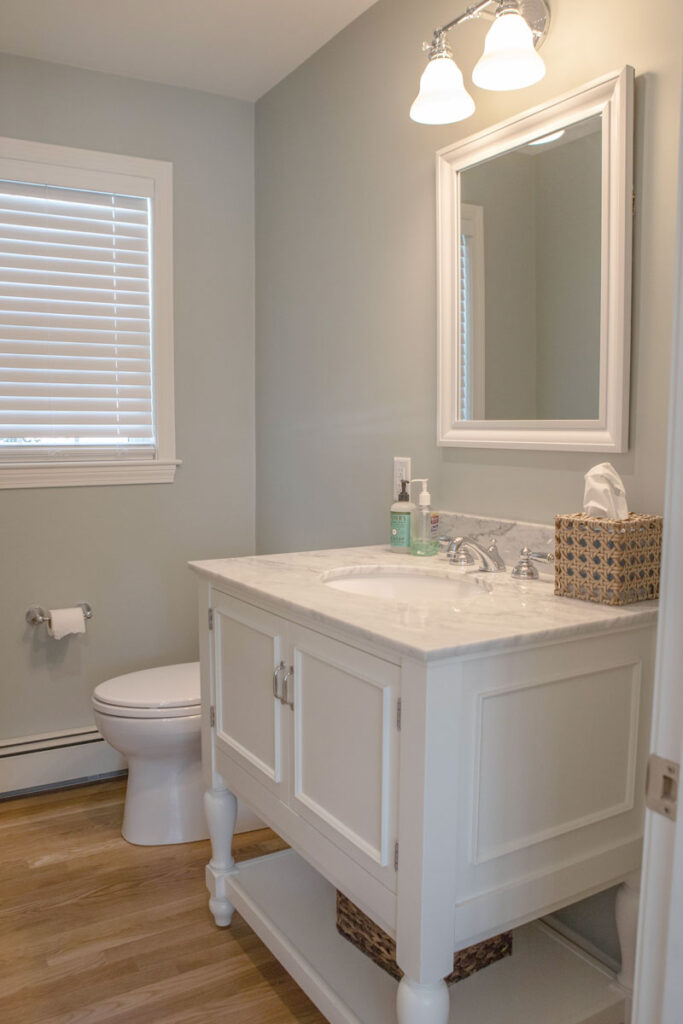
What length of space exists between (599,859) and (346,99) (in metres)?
2.15

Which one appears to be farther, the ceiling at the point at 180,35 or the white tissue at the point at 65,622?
the white tissue at the point at 65,622

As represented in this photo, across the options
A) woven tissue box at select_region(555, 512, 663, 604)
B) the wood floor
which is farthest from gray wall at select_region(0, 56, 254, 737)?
woven tissue box at select_region(555, 512, 663, 604)

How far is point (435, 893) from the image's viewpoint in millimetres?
1255

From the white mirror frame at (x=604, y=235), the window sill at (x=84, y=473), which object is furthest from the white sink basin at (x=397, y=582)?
the window sill at (x=84, y=473)

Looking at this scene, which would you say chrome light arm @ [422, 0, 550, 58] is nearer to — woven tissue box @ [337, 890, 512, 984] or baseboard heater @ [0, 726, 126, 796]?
woven tissue box @ [337, 890, 512, 984]

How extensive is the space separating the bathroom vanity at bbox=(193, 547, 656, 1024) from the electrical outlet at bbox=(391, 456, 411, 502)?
1.64 feet

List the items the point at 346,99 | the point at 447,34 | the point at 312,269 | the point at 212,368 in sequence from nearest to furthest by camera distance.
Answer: the point at 447,34 → the point at 346,99 → the point at 312,269 → the point at 212,368

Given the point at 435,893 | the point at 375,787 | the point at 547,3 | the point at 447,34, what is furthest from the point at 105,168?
the point at 435,893

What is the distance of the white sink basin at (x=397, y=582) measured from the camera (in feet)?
6.09

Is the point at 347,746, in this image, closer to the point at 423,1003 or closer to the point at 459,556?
the point at 423,1003

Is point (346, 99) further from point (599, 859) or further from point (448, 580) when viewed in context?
point (599, 859)

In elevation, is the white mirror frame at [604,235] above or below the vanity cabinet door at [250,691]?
above

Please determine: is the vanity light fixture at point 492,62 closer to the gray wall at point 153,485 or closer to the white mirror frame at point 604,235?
the white mirror frame at point 604,235

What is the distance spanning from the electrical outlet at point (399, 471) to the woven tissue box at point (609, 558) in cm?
78
